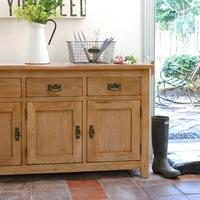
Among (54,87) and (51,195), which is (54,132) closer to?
(54,87)

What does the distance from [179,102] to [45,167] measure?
3.04 metres

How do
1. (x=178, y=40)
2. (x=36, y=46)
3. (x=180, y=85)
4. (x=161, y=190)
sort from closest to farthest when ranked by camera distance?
1. (x=161, y=190)
2. (x=36, y=46)
3. (x=178, y=40)
4. (x=180, y=85)

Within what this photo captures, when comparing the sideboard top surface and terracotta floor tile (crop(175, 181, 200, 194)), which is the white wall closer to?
the sideboard top surface

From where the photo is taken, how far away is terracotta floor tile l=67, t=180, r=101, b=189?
331 cm

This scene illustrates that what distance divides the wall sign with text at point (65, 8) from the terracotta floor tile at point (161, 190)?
1.50 metres

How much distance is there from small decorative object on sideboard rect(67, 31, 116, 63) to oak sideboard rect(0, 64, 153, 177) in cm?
23

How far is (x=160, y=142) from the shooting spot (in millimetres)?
3660

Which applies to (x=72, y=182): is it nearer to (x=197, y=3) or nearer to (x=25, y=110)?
(x=25, y=110)

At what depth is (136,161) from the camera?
139 inches

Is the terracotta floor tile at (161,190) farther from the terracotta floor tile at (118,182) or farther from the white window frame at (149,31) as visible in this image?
the white window frame at (149,31)

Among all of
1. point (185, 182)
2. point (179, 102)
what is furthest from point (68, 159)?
point (179, 102)

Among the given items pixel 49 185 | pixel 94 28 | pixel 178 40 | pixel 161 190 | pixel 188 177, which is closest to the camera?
pixel 161 190

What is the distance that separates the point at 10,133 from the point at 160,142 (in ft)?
3.85

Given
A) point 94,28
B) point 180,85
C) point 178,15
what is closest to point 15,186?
point 94,28
